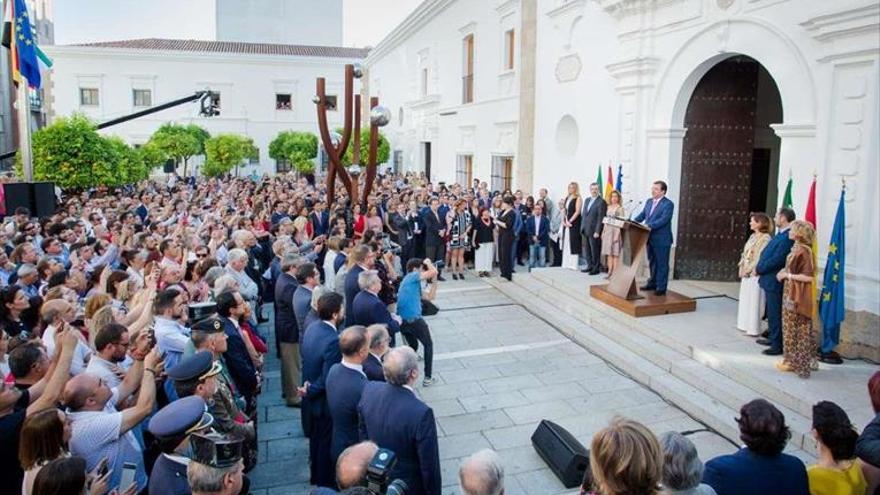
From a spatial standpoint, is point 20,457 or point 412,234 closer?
point 20,457

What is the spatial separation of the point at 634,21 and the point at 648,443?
362 inches

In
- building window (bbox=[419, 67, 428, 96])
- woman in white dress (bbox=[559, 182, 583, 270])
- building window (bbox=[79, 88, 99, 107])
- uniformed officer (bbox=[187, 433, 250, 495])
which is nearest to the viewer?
uniformed officer (bbox=[187, 433, 250, 495])

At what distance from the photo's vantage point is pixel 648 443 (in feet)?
8.85

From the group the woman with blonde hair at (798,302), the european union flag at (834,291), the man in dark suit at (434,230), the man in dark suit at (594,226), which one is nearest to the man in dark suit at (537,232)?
the man in dark suit at (594,226)

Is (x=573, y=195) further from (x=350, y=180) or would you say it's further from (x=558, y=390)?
(x=558, y=390)

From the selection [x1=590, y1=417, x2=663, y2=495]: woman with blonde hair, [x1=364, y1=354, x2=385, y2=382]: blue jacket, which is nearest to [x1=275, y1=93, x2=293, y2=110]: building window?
[x1=364, y1=354, x2=385, y2=382]: blue jacket

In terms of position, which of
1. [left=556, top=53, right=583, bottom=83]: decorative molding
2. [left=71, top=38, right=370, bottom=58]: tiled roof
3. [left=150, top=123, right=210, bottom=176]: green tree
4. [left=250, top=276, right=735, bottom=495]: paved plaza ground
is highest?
[left=71, top=38, right=370, bottom=58]: tiled roof

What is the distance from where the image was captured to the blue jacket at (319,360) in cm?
486

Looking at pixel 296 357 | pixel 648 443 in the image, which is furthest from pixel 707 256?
pixel 648 443

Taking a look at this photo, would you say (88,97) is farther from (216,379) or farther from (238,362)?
(216,379)

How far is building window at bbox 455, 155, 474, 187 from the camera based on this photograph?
1942 cm

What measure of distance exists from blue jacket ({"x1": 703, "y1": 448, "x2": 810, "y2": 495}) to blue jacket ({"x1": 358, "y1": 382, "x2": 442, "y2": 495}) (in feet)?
4.83

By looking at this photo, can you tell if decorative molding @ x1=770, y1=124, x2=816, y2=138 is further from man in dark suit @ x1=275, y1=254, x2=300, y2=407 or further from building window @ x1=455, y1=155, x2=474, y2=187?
building window @ x1=455, y1=155, x2=474, y2=187

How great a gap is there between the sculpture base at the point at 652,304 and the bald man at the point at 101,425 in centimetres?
632
